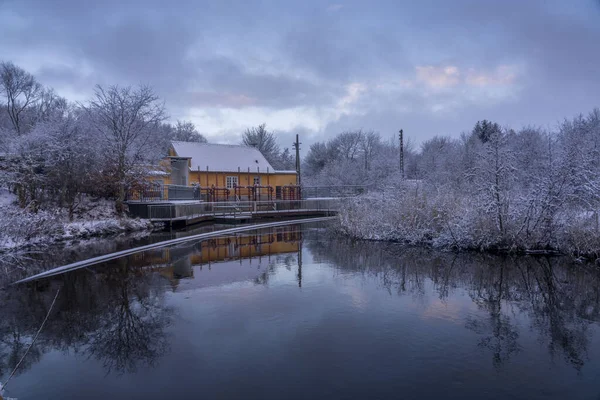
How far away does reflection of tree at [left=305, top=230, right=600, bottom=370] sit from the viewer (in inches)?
225

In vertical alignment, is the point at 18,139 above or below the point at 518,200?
above

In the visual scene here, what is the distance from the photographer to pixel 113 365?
4926 millimetres

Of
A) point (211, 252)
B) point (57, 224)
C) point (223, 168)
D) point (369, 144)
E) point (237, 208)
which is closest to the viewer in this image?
point (211, 252)

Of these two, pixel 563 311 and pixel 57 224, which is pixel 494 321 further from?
pixel 57 224

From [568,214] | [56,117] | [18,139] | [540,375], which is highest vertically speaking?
[56,117]

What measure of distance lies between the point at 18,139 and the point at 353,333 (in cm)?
2487

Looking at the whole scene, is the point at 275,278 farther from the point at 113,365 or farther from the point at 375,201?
the point at 375,201

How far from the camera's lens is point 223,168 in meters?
39.7

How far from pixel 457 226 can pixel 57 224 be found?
1744cm

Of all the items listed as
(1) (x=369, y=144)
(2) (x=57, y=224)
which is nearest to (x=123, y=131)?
(2) (x=57, y=224)

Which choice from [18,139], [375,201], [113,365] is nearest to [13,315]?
[113,365]

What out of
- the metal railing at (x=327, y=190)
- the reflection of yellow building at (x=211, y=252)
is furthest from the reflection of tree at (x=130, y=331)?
the metal railing at (x=327, y=190)

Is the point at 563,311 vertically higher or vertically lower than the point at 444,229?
lower

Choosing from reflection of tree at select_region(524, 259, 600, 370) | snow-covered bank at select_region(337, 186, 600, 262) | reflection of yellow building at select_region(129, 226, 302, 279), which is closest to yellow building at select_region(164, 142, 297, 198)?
reflection of yellow building at select_region(129, 226, 302, 279)
